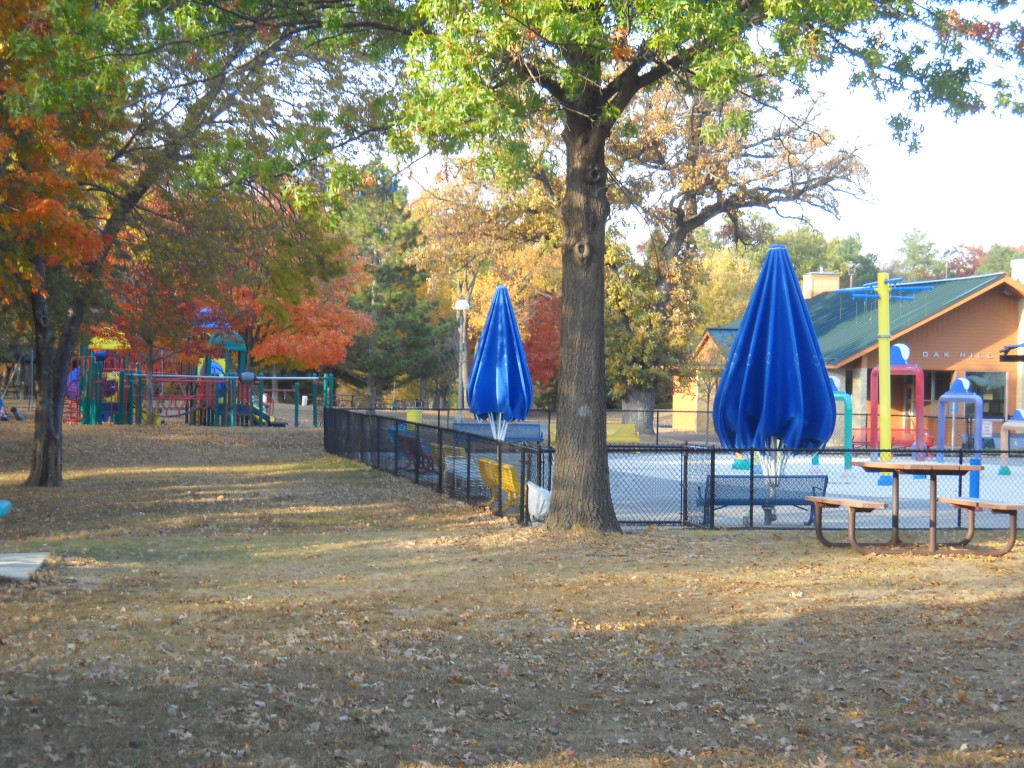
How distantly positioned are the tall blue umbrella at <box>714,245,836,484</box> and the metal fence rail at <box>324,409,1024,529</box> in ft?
1.62

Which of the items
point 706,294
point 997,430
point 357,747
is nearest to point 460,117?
point 357,747

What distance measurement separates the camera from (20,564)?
363 inches

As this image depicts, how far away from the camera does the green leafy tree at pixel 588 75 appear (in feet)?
34.3

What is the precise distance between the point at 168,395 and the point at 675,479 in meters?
22.0

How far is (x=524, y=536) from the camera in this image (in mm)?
12422

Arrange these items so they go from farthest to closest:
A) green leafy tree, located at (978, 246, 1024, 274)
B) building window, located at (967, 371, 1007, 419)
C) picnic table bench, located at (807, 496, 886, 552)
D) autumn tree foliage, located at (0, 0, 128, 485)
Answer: green leafy tree, located at (978, 246, 1024, 274) < building window, located at (967, 371, 1007, 419) < autumn tree foliage, located at (0, 0, 128, 485) < picnic table bench, located at (807, 496, 886, 552)

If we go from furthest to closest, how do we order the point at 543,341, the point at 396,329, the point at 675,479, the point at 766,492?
1. the point at 543,341
2. the point at 396,329
3. the point at 675,479
4. the point at 766,492

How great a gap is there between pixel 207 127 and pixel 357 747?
14.3 metres

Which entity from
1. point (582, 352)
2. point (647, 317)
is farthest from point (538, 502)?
point (647, 317)

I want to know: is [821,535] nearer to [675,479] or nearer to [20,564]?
[675,479]

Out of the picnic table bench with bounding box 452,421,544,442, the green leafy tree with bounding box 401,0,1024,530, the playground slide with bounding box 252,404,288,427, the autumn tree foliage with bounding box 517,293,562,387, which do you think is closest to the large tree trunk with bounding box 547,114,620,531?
the green leafy tree with bounding box 401,0,1024,530

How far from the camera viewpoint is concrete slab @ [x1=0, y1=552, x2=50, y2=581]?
875 centimetres

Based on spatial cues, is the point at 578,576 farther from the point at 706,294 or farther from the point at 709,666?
the point at 706,294

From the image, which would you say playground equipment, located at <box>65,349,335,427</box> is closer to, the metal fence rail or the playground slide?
the playground slide
